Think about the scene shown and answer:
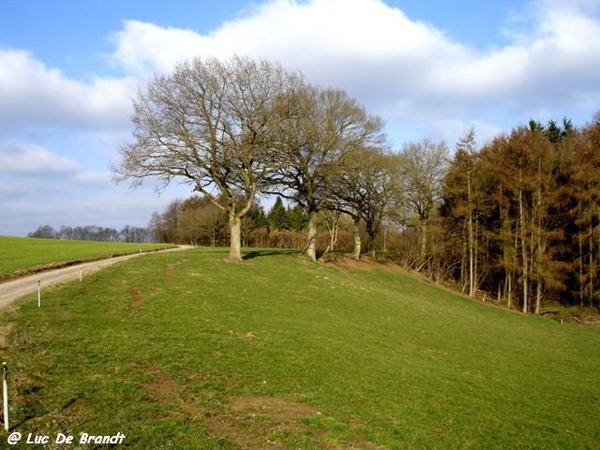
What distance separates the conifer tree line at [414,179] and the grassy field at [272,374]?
10.9m

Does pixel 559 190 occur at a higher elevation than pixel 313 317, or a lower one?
higher

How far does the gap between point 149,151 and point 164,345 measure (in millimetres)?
20719

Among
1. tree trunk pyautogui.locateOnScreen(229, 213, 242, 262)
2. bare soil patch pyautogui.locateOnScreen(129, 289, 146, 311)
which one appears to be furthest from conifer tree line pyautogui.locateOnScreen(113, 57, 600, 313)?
bare soil patch pyautogui.locateOnScreen(129, 289, 146, 311)

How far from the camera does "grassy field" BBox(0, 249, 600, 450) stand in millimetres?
8812

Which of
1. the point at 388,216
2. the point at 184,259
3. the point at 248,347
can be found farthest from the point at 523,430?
the point at 388,216

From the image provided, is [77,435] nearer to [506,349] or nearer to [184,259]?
[506,349]

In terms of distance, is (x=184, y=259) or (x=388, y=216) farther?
(x=388, y=216)

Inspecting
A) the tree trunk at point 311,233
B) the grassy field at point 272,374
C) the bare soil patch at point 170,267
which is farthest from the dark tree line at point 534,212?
the bare soil patch at point 170,267

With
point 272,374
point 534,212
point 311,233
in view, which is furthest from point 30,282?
point 534,212

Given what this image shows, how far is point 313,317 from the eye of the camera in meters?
20.9

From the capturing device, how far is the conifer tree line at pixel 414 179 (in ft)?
105

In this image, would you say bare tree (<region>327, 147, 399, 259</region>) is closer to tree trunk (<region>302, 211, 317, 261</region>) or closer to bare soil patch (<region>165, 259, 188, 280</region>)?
tree trunk (<region>302, 211, 317, 261</region>)

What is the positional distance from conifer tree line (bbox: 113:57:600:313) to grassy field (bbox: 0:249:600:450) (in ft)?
35.9

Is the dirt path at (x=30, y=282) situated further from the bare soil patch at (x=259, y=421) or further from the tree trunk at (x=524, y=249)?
the tree trunk at (x=524, y=249)
